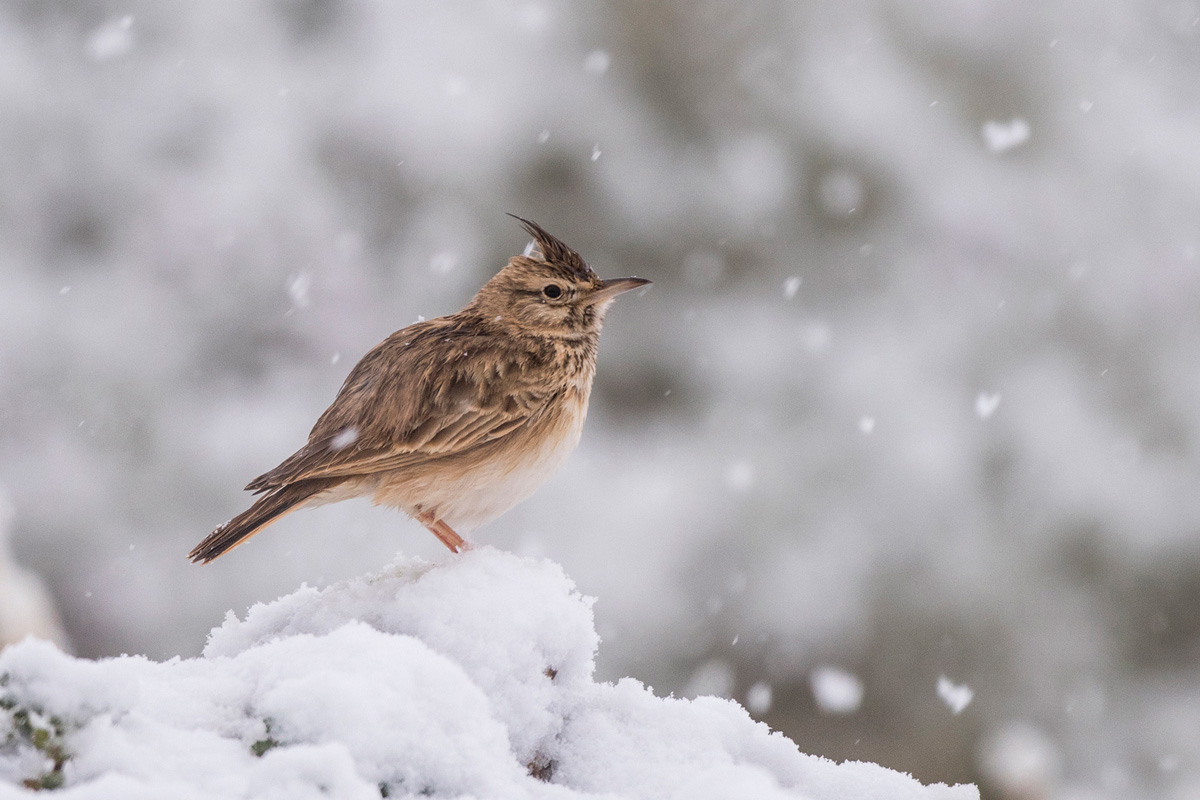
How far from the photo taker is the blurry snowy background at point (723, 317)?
6438mm

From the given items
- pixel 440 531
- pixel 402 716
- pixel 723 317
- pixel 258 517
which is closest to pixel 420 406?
pixel 440 531

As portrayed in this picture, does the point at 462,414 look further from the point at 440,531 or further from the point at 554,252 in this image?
the point at 554,252

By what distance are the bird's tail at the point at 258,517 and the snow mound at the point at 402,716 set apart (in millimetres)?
194

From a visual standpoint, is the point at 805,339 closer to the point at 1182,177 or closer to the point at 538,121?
the point at 538,121

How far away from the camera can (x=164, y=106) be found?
691 cm

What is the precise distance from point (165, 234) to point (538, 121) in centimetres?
267

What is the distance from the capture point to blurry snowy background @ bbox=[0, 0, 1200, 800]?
6438 mm

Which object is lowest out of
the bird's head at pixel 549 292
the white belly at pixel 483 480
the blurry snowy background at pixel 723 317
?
the white belly at pixel 483 480

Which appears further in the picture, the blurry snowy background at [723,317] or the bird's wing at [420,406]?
the blurry snowy background at [723,317]

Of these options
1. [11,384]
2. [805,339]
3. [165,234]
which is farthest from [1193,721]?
[11,384]

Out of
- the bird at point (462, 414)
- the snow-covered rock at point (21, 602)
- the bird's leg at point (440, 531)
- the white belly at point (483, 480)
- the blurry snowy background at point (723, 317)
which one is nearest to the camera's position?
the bird at point (462, 414)

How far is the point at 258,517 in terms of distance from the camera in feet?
9.45

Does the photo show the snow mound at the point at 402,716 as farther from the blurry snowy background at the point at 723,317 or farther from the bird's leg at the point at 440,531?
the blurry snowy background at the point at 723,317

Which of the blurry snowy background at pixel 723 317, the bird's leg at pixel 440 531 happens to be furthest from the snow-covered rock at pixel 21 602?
the bird's leg at pixel 440 531
